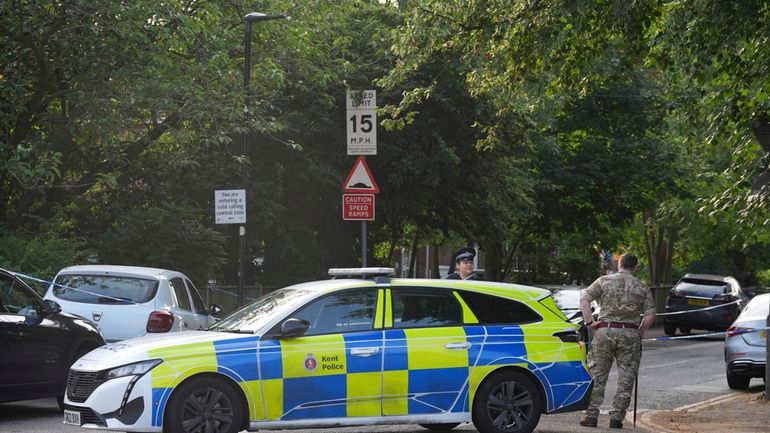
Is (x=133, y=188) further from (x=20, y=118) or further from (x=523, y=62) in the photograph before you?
(x=523, y=62)

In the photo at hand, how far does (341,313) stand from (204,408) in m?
1.47

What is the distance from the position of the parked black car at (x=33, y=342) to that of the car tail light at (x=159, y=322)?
1.29m

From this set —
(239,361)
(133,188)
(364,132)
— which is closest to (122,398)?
(239,361)

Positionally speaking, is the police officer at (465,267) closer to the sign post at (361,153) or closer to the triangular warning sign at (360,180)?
the sign post at (361,153)

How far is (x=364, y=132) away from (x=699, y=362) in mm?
9859

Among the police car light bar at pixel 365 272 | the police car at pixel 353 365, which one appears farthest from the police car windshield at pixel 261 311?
the police car light bar at pixel 365 272

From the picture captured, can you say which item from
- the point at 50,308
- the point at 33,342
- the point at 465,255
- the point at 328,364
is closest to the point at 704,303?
the point at 465,255

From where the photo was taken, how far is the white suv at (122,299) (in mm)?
15133

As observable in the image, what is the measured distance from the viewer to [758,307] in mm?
Answer: 20453

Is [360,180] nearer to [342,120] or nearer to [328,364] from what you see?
[328,364]

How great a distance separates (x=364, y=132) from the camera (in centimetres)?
1894

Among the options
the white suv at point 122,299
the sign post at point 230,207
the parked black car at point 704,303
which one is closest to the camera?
the white suv at point 122,299

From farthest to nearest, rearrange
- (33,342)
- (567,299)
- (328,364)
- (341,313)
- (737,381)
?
(567,299) → (737,381) → (33,342) → (341,313) → (328,364)

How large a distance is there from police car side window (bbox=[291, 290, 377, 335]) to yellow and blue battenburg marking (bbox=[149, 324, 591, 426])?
A: 116 mm
